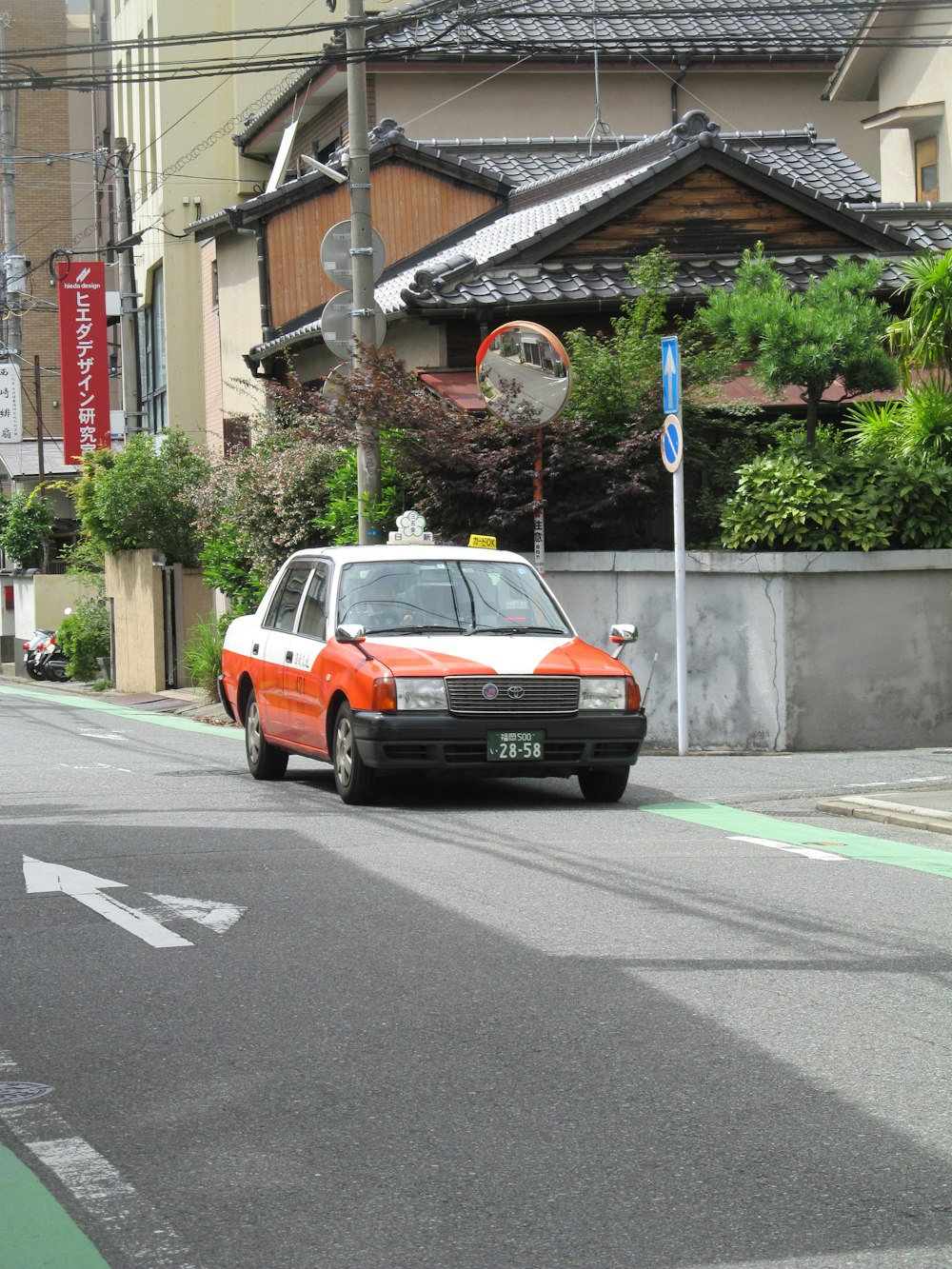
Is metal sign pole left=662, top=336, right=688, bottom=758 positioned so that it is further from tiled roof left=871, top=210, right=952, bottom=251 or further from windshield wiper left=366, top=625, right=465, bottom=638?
tiled roof left=871, top=210, right=952, bottom=251

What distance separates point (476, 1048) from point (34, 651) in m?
34.9

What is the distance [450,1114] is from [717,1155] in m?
0.81

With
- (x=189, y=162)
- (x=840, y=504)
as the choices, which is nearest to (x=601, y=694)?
(x=840, y=504)

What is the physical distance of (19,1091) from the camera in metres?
5.43

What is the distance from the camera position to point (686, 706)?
16312mm

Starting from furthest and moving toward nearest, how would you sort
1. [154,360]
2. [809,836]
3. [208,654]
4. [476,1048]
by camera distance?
[154,360]
[208,654]
[809,836]
[476,1048]

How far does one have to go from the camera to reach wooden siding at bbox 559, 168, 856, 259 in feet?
77.1

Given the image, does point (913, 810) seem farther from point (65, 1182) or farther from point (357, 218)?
point (357, 218)

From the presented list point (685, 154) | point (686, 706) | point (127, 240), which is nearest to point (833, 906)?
point (686, 706)

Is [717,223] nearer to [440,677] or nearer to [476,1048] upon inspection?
[440,677]

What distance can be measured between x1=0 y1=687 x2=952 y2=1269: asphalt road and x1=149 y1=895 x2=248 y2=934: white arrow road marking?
0.11 feet

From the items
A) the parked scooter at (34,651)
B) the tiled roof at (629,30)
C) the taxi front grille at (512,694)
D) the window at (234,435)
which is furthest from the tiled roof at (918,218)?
the parked scooter at (34,651)

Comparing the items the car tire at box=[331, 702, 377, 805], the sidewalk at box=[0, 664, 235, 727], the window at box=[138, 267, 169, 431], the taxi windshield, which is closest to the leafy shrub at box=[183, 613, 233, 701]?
the sidewalk at box=[0, 664, 235, 727]

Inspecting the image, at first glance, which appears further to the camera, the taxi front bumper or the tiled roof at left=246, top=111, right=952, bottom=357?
the tiled roof at left=246, top=111, right=952, bottom=357
